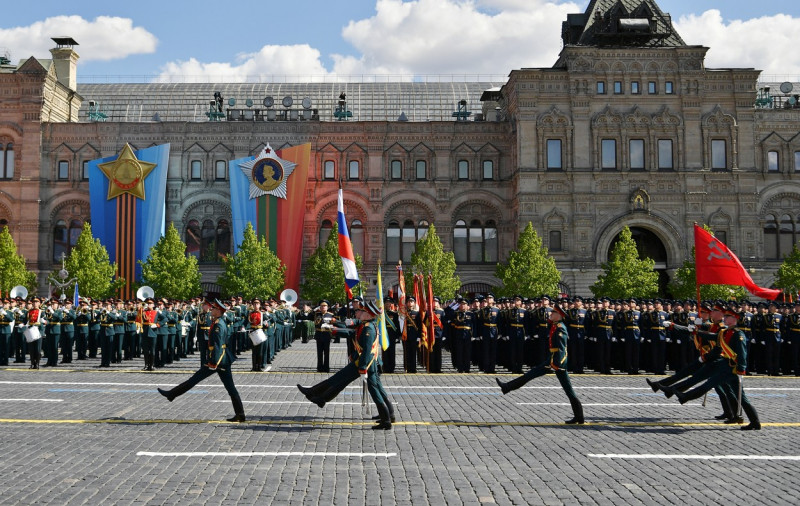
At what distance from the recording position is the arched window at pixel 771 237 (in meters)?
54.4

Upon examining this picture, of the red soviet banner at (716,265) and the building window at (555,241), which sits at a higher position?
the building window at (555,241)

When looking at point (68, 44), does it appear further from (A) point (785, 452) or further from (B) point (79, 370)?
(A) point (785, 452)

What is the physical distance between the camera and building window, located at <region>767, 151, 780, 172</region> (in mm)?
54594

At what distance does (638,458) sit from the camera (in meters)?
11.4

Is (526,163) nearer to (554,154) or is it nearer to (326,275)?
(554,154)

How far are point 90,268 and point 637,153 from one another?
33595mm

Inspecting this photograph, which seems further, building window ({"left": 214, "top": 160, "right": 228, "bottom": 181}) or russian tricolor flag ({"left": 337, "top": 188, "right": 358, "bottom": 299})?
building window ({"left": 214, "top": 160, "right": 228, "bottom": 181})

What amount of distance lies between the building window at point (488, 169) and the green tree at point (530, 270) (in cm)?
731

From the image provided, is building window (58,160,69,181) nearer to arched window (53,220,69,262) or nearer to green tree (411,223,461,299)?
arched window (53,220,69,262)

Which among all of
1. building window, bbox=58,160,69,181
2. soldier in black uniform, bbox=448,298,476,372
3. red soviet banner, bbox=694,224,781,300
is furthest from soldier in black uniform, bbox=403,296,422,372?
building window, bbox=58,160,69,181

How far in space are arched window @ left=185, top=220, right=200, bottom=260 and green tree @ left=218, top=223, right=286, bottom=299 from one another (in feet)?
17.7

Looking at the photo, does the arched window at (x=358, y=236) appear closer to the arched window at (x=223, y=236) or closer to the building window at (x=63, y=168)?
the arched window at (x=223, y=236)

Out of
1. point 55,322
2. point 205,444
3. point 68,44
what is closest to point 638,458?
point 205,444

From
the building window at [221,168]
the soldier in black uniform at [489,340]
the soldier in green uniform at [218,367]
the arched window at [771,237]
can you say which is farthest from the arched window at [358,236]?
the soldier in green uniform at [218,367]
